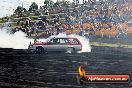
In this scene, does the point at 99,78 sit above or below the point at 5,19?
below

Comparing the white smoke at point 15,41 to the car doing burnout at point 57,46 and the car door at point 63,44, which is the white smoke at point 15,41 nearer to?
the car doing burnout at point 57,46

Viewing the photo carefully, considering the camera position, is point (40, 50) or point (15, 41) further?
point (15, 41)

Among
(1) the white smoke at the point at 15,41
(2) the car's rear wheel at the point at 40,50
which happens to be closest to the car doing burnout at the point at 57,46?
(2) the car's rear wheel at the point at 40,50

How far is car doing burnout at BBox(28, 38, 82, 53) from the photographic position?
35.7 m

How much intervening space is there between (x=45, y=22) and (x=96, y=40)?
2210 cm

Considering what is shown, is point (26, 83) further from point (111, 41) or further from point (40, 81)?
point (111, 41)

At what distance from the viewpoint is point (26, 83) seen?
17.0 metres

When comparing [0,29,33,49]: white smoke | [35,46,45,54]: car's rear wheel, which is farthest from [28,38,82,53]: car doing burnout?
[0,29,33,49]: white smoke

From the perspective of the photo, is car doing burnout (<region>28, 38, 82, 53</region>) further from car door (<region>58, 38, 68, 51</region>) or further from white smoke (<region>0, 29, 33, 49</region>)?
white smoke (<region>0, 29, 33, 49</region>)

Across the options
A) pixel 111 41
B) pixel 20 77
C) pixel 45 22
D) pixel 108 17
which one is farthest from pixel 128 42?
pixel 20 77

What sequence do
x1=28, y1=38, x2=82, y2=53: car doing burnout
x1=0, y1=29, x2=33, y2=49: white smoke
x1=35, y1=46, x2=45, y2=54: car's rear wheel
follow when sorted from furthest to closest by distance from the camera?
x1=0, y1=29, x2=33, y2=49: white smoke
x1=35, y1=46, x2=45, y2=54: car's rear wheel
x1=28, y1=38, x2=82, y2=53: car doing burnout

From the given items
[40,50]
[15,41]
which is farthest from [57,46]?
[15,41]

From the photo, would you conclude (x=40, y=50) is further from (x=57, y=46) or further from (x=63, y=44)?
(x=63, y=44)

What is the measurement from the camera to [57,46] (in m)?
35.6
